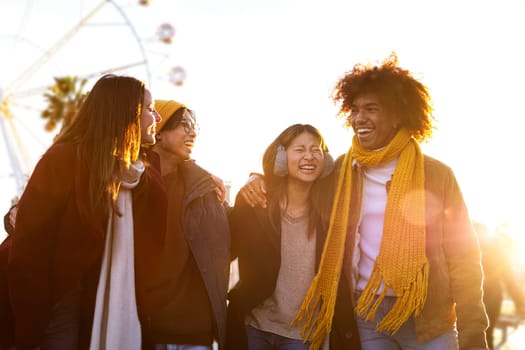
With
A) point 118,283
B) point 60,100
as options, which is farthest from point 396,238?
point 60,100

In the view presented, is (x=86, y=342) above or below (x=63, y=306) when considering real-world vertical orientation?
below

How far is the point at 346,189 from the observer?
355 centimetres

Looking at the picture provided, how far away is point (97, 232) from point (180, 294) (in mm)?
984

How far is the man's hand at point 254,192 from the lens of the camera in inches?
146

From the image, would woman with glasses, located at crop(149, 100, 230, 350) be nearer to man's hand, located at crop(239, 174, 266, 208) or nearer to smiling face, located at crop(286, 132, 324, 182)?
man's hand, located at crop(239, 174, 266, 208)

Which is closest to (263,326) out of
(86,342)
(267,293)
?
(267,293)

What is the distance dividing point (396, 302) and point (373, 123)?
1.10 metres

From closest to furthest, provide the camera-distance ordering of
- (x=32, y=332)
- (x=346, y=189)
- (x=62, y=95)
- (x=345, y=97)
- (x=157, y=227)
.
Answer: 1. (x=32, y=332)
2. (x=157, y=227)
3. (x=346, y=189)
4. (x=345, y=97)
5. (x=62, y=95)

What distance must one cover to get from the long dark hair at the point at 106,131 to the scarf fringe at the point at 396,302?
1.62 meters

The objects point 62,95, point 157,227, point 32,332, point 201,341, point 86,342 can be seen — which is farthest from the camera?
point 62,95

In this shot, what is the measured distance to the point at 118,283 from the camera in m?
2.59

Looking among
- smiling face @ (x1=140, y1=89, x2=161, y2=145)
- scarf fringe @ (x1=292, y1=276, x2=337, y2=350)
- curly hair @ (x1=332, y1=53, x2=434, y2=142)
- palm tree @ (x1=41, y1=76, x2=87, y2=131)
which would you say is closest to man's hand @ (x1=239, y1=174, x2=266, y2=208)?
scarf fringe @ (x1=292, y1=276, x2=337, y2=350)

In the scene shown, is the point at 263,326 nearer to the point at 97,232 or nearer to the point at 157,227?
the point at 157,227

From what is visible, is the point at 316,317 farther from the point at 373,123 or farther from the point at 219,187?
the point at 373,123
